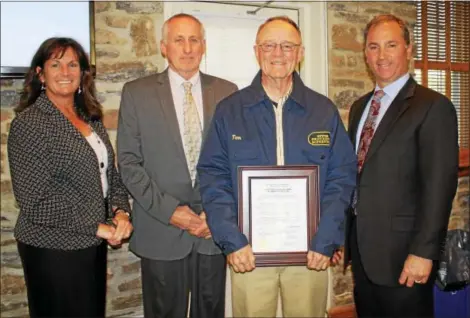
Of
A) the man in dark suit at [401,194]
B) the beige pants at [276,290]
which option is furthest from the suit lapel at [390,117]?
the beige pants at [276,290]

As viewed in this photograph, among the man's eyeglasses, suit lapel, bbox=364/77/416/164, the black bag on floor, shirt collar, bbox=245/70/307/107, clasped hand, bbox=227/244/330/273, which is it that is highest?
the man's eyeglasses

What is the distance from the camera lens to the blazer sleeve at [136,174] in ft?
7.13

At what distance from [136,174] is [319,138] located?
0.87 m

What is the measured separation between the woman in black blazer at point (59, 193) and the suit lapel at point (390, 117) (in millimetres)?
1244

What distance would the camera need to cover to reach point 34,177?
6.56 feet

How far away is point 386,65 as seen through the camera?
2229 millimetres

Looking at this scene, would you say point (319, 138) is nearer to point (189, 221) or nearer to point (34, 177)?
point (189, 221)

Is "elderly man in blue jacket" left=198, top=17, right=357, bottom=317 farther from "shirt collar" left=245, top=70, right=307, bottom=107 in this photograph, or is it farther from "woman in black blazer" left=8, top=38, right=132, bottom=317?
"woman in black blazer" left=8, top=38, right=132, bottom=317

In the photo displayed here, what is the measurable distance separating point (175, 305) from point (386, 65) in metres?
1.58

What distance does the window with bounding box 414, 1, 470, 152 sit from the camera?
417cm

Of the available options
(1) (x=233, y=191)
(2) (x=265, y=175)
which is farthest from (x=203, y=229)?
(2) (x=265, y=175)

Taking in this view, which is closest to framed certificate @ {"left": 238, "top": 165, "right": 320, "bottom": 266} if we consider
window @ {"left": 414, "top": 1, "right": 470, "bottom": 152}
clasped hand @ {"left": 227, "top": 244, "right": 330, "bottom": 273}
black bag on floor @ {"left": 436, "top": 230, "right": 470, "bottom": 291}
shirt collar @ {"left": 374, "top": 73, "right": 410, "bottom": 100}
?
clasped hand @ {"left": 227, "top": 244, "right": 330, "bottom": 273}

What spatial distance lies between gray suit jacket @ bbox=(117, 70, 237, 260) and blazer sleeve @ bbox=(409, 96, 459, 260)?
969 millimetres

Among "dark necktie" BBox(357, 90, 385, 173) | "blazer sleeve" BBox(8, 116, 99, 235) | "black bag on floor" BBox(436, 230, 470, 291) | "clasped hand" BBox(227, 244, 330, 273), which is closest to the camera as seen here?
"clasped hand" BBox(227, 244, 330, 273)
